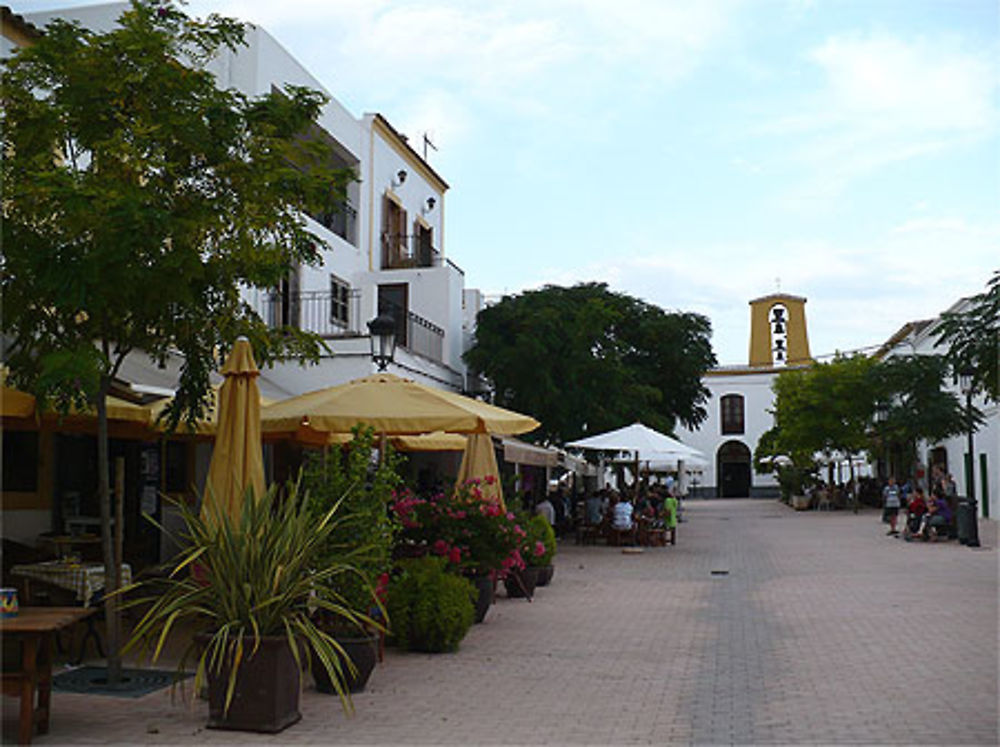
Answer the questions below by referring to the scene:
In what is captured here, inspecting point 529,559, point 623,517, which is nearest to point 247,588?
point 529,559

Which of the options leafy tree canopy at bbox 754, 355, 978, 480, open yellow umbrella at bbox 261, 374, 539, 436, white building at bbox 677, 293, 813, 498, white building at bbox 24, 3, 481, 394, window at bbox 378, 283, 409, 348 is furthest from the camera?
white building at bbox 677, 293, 813, 498

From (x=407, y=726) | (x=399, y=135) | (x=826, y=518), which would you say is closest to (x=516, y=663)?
(x=407, y=726)

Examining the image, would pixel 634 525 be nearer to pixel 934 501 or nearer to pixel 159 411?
pixel 934 501

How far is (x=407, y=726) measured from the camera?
6.54 meters

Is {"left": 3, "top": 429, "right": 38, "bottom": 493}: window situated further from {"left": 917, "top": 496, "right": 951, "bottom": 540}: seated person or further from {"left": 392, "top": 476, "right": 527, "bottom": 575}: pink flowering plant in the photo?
{"left": 917, "top": 496, "right": 951, "bottom": 540}: seated person

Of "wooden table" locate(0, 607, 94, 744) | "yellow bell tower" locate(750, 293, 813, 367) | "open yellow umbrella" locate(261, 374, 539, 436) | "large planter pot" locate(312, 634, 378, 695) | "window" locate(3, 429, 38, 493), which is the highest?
"yellow bell tower" locate(750, 293, 813, 367)

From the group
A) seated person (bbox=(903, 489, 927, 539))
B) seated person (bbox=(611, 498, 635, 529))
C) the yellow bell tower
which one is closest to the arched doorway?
the yellow bell tower

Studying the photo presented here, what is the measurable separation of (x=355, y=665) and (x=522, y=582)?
5.74m

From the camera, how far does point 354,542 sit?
754cm

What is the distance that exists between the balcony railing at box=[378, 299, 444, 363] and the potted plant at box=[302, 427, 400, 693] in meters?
11.8

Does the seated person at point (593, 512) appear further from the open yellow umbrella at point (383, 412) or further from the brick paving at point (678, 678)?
the open yellow umbrella at point (383, 412)

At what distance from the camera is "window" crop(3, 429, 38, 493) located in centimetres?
1144

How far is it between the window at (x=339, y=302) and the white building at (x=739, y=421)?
1887 inches

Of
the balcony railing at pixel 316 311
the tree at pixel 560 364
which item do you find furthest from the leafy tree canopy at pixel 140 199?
the tree at pixel 560 364
